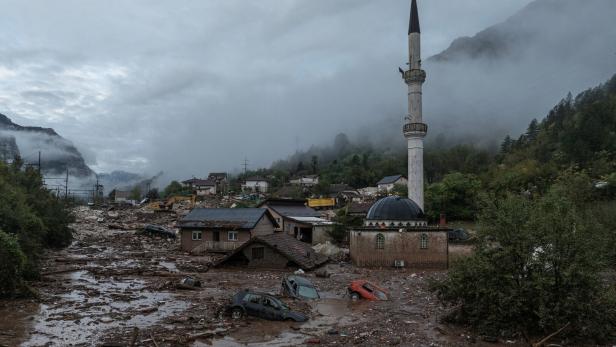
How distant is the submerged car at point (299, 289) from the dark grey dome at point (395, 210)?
1334 centimetres

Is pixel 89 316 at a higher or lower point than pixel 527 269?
lower

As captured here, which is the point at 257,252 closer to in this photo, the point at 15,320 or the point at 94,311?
the point at 94,311

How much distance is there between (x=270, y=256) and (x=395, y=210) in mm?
9254

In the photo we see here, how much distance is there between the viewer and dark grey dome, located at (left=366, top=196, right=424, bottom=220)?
1252 inches

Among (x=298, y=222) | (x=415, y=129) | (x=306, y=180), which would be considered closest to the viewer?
(x=415, y=129)

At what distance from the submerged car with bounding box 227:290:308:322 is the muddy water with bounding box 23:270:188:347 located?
258 centimetres

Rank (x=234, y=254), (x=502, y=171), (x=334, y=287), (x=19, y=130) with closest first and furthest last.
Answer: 1. (x=334, y=287)
2. (x=234, y=254)
3. (x=502, y=171)
4. (x=19, y=130)

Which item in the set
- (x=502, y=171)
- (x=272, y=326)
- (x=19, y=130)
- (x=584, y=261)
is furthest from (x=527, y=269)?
(x=19, y=130)

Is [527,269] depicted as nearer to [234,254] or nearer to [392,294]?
[392,294]

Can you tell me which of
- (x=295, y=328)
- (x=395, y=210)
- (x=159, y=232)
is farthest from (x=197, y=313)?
(x=159, y=232)

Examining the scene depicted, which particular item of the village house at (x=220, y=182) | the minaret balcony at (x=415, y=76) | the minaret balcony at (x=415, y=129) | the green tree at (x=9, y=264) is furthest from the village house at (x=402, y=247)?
the village house at (x=220, y=182)

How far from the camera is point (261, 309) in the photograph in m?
15.6

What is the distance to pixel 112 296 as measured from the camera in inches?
765

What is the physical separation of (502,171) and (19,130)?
557 ft
